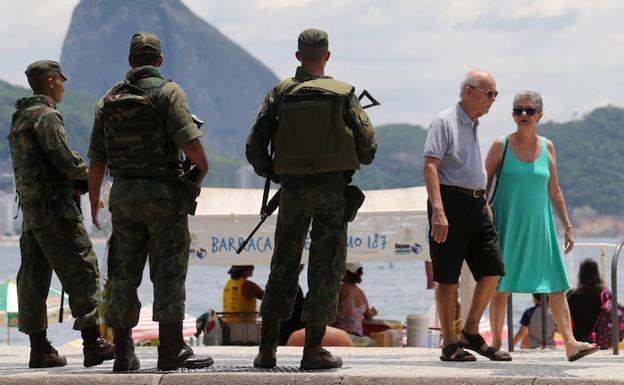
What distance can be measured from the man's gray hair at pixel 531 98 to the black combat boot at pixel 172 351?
9.69 ft

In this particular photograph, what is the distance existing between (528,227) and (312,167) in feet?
7.86

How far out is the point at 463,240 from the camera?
9359 mm

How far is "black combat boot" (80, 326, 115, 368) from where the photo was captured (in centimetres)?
897

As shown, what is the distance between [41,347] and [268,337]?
1525 mm

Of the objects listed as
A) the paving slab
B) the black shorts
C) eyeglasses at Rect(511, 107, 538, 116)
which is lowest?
the paving slab

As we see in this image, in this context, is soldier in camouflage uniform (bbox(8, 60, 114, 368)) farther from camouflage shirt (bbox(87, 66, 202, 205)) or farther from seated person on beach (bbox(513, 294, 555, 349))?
seated person on beach (bbox(513, 294, 555, 349))

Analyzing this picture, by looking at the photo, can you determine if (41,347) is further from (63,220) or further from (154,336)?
(154,336)

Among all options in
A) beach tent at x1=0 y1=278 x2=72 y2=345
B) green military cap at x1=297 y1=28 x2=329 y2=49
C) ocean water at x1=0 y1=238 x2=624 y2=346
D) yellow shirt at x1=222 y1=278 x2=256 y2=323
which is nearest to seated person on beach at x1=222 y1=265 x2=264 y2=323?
yellow shirt at x1=222 y1=278 x2=256 y2=323

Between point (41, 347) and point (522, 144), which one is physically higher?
point (522, 144)

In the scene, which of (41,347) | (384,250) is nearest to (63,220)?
(41,347)

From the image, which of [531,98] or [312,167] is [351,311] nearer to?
[531,98]

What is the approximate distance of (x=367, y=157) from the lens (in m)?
8.27

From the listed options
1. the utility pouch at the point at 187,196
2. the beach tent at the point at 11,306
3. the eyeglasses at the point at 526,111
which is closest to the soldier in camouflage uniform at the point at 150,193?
the utility pouch at the point at 187,196

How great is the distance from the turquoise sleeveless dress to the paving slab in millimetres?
650
